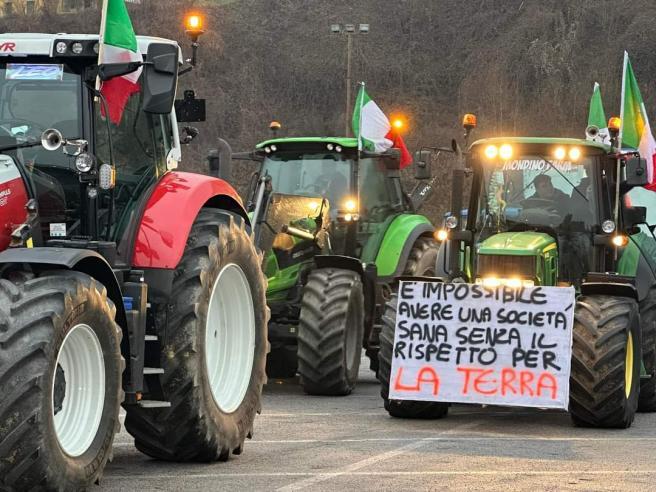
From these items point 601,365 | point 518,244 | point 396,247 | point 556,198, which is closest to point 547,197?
point 556,198

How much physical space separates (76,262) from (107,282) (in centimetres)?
54

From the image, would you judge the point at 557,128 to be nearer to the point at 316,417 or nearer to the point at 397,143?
the point at 397,143

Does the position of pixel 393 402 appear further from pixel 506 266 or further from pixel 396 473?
pixel 396 473

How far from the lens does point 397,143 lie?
1772 cm

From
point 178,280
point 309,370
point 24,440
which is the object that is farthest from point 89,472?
point 309,370

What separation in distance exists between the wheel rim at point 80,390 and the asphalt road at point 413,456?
1.62 ft

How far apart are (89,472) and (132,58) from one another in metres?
2.37

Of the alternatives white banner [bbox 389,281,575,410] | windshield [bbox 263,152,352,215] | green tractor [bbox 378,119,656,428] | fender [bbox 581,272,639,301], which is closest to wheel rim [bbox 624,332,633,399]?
green tractor [bbox 378,119,656,428]

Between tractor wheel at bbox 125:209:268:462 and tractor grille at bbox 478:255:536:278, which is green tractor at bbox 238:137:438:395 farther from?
tractor wheel at bbox 125:209:268:462

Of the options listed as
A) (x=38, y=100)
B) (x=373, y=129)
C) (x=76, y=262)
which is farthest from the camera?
(x=373, y=129)

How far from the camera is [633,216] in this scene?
12789 mm

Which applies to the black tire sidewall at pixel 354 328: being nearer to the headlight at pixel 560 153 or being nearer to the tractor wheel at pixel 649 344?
the headlight at pixel 560 153

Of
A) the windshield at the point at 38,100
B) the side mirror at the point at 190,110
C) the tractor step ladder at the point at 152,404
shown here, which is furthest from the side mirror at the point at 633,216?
the windshield at the point at 38,100

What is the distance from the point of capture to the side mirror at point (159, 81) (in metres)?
7.70
